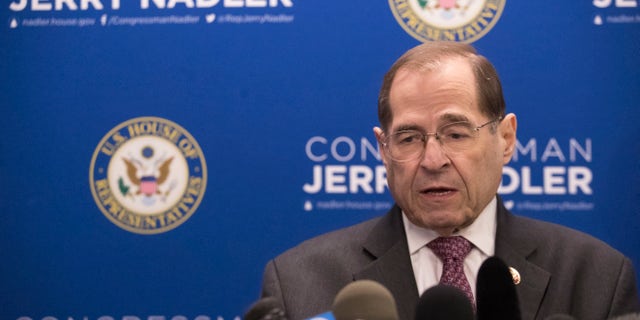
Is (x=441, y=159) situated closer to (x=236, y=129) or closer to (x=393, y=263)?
(x=393, y=263)

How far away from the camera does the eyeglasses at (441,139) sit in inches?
64.7

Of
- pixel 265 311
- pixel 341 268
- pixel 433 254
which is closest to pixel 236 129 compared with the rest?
pixel 341 268

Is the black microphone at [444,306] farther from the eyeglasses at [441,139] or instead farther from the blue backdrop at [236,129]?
the blue backdrop at [236,129]

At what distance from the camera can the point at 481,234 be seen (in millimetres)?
1727

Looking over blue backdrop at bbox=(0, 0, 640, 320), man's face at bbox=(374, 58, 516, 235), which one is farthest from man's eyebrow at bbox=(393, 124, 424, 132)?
blue backdrop at bbox=(0, 0, 640, 320)

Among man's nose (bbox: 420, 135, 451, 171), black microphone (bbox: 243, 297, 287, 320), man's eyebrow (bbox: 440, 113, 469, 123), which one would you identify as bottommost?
black microphone (bbox: 243, 297, 287, 320)

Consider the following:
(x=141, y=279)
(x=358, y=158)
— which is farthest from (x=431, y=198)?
(x=141, y=279)

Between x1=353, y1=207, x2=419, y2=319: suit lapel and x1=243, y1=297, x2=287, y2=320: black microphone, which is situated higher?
x1=243, y1=297, x2=287, y2=320: black microphone

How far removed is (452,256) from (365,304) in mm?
947

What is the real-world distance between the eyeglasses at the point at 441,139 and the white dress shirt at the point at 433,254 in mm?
193

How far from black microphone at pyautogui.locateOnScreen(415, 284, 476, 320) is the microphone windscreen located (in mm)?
50

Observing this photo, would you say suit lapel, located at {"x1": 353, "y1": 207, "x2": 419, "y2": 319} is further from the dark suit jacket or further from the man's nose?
the man's nose

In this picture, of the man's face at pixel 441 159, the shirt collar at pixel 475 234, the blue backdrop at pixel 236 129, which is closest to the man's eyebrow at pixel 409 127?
the man's face at pixel 441 159

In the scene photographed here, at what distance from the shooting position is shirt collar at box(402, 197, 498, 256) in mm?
1714
